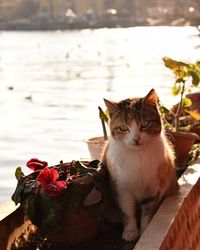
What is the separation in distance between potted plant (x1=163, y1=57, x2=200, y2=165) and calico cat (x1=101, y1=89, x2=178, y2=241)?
2.35ft

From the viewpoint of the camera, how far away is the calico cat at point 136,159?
225 cm

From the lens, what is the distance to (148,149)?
2.29 metres

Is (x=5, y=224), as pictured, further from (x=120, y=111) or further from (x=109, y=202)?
(x=120, y=111)

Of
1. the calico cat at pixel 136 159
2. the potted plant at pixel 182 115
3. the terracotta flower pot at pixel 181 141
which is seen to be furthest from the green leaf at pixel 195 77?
the calico cat at pixel 136 159

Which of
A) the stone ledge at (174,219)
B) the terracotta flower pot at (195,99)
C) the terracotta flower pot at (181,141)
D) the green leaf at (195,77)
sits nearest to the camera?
the stone ledge at (174,219)

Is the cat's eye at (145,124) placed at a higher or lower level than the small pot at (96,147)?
higher

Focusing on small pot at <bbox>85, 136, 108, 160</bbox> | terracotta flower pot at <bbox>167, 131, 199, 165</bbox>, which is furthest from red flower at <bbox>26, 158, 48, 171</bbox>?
terracotta flower pot at <bbox>167, 131, 199, 165</bbox>

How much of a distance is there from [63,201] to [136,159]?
0.34 m

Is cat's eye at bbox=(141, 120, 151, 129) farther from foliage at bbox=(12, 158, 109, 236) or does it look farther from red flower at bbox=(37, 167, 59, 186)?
red flower at bbox=(37, 167, 59, 186)

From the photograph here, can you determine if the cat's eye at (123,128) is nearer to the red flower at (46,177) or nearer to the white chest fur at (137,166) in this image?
the white chest fur at (137,166)

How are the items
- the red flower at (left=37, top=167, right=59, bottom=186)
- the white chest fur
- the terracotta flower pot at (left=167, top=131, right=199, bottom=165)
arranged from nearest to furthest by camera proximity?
the red flower at (left=37, top=167, right=59, bottom=186) < the white chest fur < the terracotta flower pot at (left=167, top=131, right=199, bottom=165)

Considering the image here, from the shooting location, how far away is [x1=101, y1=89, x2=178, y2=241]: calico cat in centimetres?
225

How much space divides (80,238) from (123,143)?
44 centimetres

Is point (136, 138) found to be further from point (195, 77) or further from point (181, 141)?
point (195, 77)
